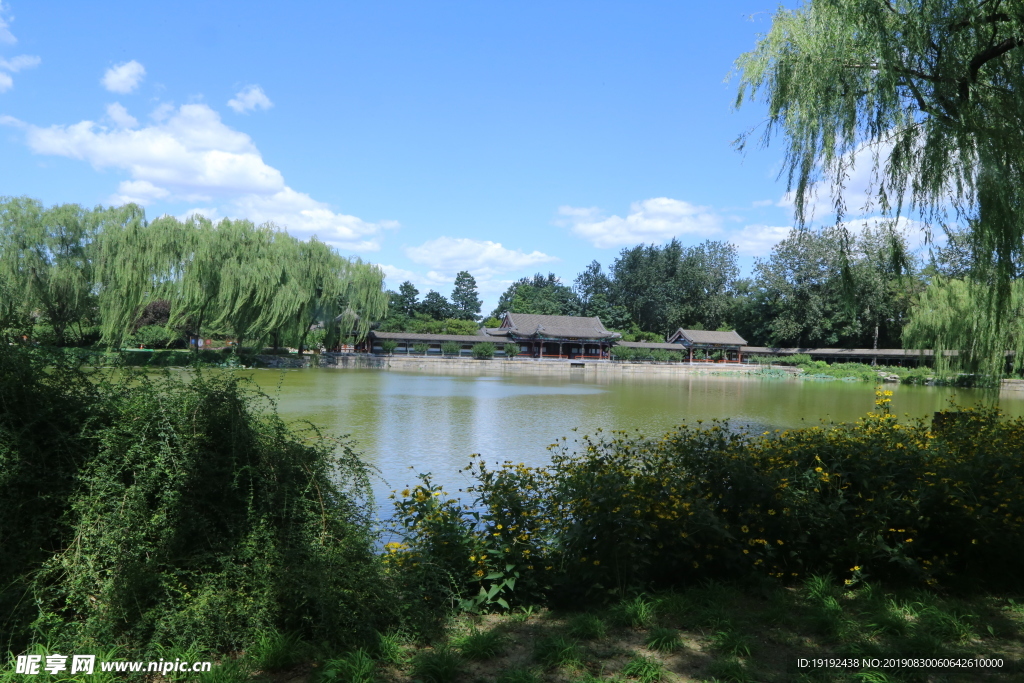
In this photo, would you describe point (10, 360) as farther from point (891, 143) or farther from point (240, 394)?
point (891, 143)

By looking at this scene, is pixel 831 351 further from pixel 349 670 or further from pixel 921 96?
pixel 349 670

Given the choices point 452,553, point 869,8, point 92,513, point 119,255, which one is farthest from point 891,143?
point 119,255

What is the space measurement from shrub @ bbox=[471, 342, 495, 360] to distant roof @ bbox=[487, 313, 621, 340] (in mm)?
3324

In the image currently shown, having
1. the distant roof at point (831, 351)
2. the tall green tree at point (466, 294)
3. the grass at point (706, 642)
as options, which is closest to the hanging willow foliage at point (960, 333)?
the grass at point (706, 642)

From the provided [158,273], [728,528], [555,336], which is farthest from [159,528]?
[555,336]

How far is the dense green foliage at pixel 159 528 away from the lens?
242 cm

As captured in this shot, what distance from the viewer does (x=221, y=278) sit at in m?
25.5

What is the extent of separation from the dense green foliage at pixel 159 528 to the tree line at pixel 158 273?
19.8 metres

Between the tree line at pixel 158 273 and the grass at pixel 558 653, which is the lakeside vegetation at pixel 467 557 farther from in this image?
the tree line at pixel 158 273

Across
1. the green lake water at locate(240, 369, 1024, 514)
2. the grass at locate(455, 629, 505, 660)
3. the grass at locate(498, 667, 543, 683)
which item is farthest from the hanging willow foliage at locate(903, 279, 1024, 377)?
the grass at locate(498, 667, 543, 683)

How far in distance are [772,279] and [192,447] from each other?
50.1 meters

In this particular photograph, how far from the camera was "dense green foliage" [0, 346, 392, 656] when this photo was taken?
7.95 ft

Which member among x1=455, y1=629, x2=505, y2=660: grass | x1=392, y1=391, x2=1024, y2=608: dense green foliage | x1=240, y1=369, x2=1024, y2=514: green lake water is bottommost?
x1=240, y1=369, x2=1024, y2=514: green lake water

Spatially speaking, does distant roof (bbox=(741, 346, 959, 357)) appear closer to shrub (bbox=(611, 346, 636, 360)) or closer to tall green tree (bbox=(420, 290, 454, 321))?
shrub (bbox=(611, 346, 636, 360))
